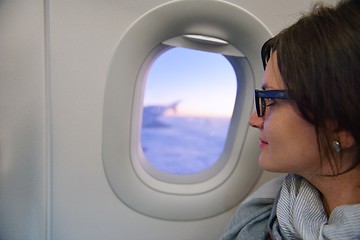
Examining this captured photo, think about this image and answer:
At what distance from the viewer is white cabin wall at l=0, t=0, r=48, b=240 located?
0.88 m

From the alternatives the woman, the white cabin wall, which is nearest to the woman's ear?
the woman

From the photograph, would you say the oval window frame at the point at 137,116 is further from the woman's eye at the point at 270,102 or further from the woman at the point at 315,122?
the woman's eye at the point at 270,102

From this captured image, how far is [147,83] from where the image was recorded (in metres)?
1.15

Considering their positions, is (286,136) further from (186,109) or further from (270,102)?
(186,109)

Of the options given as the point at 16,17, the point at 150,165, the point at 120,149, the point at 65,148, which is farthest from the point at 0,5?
the point at 150,165

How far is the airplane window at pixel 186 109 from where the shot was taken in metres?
1.18

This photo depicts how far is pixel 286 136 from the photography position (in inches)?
27.7

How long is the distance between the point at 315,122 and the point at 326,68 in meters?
0.12

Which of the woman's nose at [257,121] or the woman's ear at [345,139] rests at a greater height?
the woman's nose at [257,121]

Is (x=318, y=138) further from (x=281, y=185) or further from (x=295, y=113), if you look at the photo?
(x=281, y=185)

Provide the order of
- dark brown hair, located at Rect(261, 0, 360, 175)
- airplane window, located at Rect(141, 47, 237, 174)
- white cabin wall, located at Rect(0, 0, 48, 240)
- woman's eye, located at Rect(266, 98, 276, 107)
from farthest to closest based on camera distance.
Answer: airplane window, located at Rect(141, 47, 237, 174) < white cabin wall, located at Rect(0, 0, 48, 240) < woman's eye, located at Rect(266, 98, 276, 107) < dark brown hair, located at Rect(261, 0, 360, 175)

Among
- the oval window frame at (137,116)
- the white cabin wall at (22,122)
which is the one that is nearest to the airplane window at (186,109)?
the oval window frame at (137,116)

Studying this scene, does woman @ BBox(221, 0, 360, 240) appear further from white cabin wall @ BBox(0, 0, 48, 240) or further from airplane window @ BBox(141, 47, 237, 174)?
white cabin wall @ BBox(0, 0, 48, 240)

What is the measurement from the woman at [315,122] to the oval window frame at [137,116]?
0.24 m
